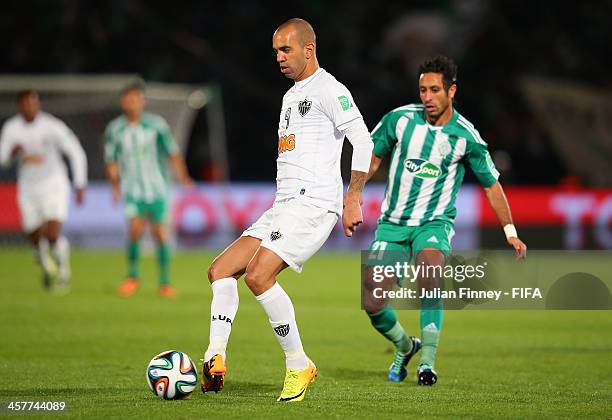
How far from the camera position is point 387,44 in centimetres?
2748

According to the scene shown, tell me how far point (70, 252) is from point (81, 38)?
331 inches

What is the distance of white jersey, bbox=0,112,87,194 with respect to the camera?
12.9 metres

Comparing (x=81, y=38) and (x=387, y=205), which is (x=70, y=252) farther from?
(x=387, y=205)

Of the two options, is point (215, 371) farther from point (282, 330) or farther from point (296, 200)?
point (296, 200)

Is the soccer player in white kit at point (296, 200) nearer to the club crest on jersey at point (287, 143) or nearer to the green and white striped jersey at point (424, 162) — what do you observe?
the club crest on jersey at point (287, 143)

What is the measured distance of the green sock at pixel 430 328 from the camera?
22.9 ft

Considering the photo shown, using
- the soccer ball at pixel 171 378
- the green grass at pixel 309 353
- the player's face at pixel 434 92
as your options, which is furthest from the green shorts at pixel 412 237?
the soccer ball at pixel 171 378

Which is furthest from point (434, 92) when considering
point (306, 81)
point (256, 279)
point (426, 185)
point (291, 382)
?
point (291, 382)

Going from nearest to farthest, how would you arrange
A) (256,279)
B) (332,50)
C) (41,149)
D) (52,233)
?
(256,279) → (52,233) → (41,149) → (332,50)

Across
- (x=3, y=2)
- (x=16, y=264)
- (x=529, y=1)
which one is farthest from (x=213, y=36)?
(x=16, y=264)

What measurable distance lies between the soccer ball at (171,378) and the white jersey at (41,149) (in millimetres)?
7137

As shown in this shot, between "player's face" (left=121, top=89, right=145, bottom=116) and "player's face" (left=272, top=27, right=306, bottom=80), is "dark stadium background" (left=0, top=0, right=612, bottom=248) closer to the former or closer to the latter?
"player's face" (left=121, top=89, right=145, bottom=116)

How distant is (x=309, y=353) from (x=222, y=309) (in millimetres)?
2503

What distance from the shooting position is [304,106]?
616cm
